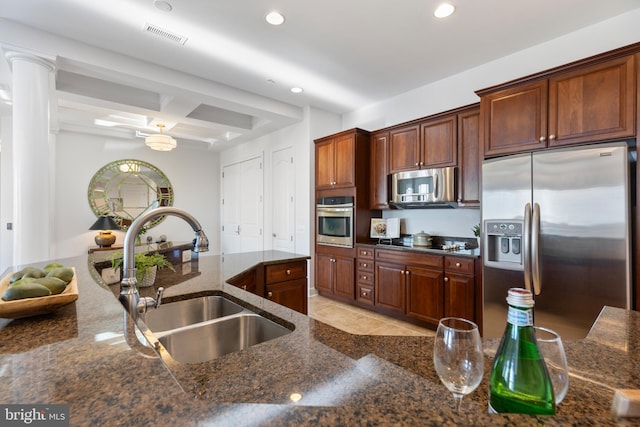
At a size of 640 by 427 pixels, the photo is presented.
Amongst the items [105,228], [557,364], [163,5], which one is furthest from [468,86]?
[105,228]

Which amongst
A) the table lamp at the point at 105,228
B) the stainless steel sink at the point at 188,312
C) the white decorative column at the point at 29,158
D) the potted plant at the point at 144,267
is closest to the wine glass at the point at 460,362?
the stainless steel sink at the point at 188,312

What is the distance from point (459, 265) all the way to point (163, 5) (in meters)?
3.36

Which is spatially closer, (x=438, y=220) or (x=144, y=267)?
(x=144, y=267)

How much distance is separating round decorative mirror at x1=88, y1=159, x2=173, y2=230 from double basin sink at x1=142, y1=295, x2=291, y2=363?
4254 millimetres

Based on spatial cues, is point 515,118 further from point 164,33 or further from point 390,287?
point 164,33

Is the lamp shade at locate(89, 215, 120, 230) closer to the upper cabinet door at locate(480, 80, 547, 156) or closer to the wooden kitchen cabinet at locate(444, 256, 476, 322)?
the wooden kitchen cabinet at locate(444, 256, 476, 322)

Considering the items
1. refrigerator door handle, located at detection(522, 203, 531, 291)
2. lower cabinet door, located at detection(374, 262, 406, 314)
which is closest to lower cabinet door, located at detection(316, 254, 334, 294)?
lower cabinet door, located at detection(374, 262, 406, 314)

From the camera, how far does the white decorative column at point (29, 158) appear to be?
7.86 feet

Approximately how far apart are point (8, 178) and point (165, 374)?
5.74 metres

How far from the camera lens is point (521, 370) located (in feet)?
1.63

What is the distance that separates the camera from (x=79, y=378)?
1.83 ft

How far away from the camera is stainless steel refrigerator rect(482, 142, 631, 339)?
194 centimetres

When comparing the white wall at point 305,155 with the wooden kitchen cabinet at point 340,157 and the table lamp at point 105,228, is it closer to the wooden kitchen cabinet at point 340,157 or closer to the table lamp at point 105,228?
the wooden kitchen cabinet at point 340,157

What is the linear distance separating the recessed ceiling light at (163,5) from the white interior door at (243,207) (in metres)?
3.19
